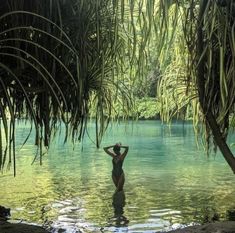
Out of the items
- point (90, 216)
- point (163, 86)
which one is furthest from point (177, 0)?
point (90, 216)

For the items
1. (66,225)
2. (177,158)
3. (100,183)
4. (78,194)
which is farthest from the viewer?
(177,158)

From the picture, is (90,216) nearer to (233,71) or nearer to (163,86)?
(163,86)

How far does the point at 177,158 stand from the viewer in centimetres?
1714

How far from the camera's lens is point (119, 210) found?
812 centimetres

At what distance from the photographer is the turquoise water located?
7.28 m

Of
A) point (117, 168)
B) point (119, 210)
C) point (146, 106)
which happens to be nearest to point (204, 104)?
point (146, 106)

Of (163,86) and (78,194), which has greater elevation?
(163,86)

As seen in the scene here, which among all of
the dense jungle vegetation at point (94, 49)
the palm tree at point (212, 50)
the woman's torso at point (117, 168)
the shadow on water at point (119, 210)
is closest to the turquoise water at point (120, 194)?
the shadow on water at point (119, 210)

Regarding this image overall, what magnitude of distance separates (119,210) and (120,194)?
5.10 ft

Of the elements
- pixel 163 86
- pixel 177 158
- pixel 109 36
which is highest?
pixel 109 36

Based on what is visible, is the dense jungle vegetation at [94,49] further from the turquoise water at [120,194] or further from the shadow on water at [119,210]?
the shadow on water at [119,210]

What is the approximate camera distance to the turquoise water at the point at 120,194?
728 centimetres

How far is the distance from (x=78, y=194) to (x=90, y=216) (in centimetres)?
223

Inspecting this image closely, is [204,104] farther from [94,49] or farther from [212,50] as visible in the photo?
[94,49]
